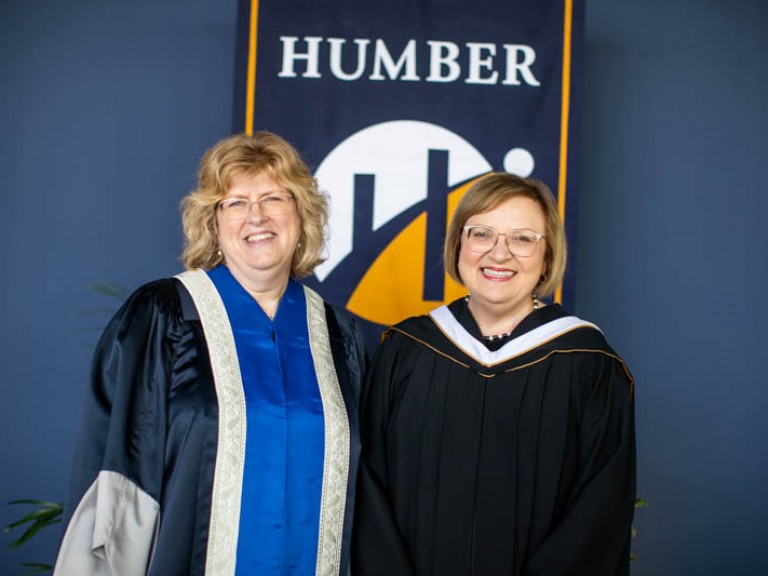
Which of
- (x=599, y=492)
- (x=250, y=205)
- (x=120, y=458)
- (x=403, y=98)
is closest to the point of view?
(x=120, y=458)

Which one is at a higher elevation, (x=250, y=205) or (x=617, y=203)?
(x=617, y=203)

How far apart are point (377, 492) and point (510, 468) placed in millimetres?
355

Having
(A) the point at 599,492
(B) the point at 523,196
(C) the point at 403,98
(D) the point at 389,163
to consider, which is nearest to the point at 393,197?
(D) the point at 389,163

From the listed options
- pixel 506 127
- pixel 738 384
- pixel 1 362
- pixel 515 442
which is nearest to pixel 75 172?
pixel 1 362

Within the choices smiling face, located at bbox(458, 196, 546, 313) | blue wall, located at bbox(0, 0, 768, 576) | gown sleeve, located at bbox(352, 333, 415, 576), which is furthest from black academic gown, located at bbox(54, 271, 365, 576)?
blue wall, located at bbox(0, 0, 768, 576)

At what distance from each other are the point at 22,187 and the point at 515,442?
95.0 inches

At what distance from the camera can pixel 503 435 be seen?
6.91ft

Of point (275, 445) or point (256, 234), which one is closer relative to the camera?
point (275, 445)

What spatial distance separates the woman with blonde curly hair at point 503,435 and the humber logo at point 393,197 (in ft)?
2.59

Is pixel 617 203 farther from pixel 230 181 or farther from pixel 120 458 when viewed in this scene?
pixel 120 458

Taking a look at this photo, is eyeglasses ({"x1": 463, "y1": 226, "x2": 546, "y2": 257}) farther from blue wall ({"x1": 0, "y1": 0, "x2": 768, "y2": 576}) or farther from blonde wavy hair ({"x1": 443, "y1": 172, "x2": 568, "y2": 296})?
blue wall ({"x1": 0, "y1": 0, "x2": 768, "y2": 576})

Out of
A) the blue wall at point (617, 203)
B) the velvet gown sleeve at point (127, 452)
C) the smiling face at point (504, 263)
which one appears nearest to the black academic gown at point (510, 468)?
the smiling face at point (504, 263)

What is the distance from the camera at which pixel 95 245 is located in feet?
11.4

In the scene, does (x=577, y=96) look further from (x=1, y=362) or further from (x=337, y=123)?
(x=1, y=362)
